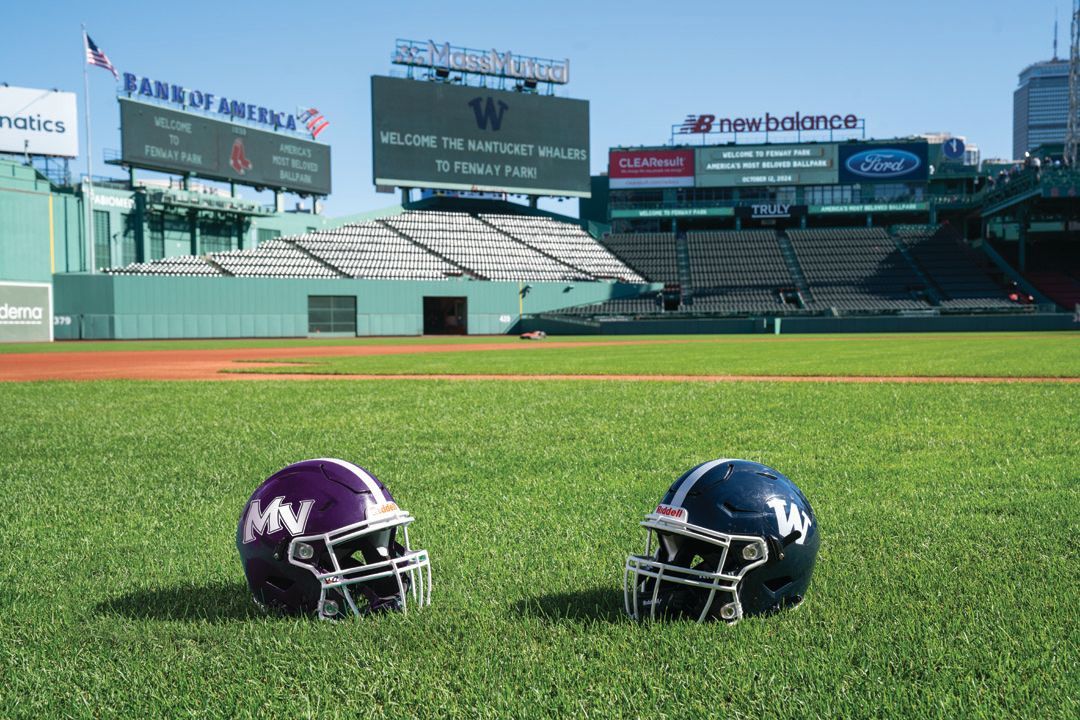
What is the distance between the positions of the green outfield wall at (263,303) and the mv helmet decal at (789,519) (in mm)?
48974

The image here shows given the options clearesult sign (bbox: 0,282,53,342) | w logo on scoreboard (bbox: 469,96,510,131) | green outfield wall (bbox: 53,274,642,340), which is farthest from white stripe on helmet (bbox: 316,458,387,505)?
w logo on scoreboard (bbox: 469,96,510,131)

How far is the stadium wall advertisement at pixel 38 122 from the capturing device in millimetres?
47719

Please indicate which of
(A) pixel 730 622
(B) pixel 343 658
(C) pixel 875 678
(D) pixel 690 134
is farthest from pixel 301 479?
(D) pixel 690 134

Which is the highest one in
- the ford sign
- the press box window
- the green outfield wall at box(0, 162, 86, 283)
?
the ford sign

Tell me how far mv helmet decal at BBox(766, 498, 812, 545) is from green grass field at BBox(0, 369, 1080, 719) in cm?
33

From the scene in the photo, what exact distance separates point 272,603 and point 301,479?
1.60 feet

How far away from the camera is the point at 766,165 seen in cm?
6719

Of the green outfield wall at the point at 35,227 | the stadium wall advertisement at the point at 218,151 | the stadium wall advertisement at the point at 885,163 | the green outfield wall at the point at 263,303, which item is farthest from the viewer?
the stadium wall advertisement at the point at 885,163

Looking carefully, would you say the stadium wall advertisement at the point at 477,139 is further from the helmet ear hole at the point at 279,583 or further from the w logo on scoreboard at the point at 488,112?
the helmet ear hole at the point at 279,583

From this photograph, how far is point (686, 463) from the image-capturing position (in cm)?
699

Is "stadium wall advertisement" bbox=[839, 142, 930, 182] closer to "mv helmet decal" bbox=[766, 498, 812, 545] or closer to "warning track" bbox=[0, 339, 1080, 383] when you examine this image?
"warning track" bbox=[0, 339, 1080, 383]

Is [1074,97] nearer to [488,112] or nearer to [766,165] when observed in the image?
[766,165]

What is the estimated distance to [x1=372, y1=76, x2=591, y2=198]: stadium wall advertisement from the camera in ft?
196

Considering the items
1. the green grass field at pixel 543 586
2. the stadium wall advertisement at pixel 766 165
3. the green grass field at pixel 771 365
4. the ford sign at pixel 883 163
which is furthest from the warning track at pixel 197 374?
the ford sign at pixel 883 163
